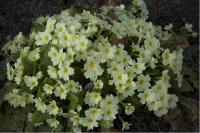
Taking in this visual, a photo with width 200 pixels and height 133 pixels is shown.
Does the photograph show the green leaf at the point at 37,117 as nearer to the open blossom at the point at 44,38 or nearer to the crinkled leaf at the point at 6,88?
the crinkled leaf at the point at 6,88

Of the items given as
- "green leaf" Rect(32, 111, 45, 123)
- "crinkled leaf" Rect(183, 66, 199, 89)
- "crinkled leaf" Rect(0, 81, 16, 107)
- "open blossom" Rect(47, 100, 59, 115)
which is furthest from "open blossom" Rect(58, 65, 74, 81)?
"crinkled leaf" Rect(183, 66, 199, 89)

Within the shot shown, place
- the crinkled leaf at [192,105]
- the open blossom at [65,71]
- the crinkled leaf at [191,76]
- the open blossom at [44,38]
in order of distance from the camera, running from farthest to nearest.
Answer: the crinkled leaf at [191,76]
the crinkled leaf at [192,105]
the open blossom at [44,38]
the open blossom at [65,71]

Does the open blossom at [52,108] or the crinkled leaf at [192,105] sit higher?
the crinkled leaf at [192,105]

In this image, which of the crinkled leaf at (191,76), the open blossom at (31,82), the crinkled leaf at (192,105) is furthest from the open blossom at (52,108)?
the crinkled leaf at (191,76)

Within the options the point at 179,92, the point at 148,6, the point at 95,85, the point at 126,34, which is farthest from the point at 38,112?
the point at 148,6

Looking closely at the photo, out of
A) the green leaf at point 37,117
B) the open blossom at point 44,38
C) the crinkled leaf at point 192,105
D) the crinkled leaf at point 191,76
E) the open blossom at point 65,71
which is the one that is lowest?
the green leaf at point 37,117

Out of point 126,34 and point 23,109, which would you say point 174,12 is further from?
point 23,109

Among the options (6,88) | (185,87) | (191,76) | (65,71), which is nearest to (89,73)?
(65,71)

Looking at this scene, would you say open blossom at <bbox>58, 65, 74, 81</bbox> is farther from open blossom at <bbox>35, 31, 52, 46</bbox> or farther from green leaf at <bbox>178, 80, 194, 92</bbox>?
green leaf at <bbox>178, 80, 194, 92</bbox>

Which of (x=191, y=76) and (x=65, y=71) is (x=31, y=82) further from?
(x=191, y=76)
